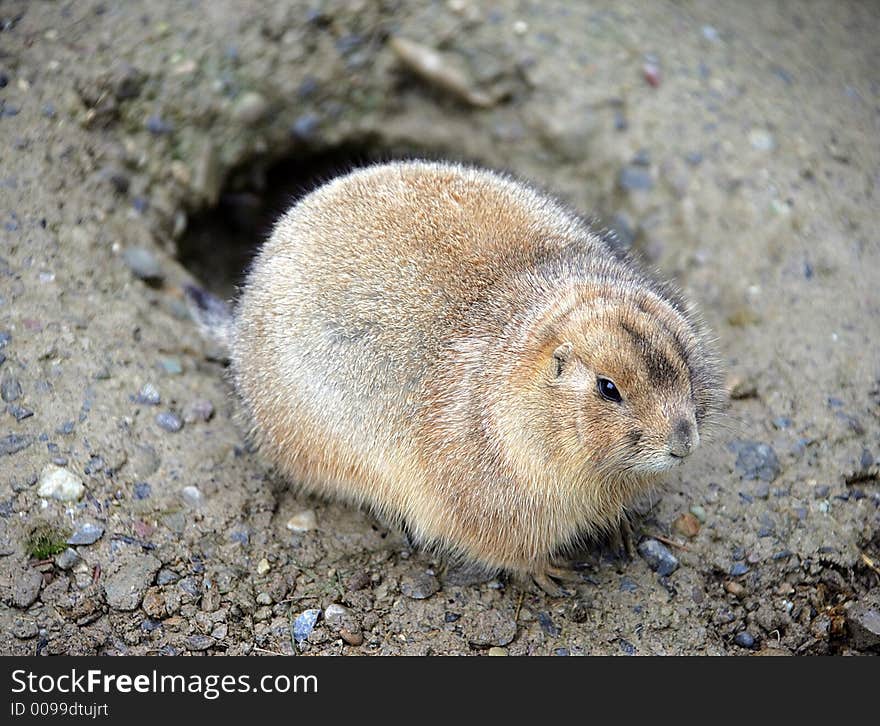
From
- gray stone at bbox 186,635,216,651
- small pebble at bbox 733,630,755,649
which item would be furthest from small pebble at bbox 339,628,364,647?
small pebble at bbox 733,630,755,649

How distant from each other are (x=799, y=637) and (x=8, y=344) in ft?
15.2

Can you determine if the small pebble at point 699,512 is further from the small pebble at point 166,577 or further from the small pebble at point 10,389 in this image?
the small pebble at point 10,389

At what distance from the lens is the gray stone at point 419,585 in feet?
16.5

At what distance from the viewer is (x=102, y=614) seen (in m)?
4.68

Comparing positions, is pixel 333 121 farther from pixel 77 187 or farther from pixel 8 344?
pixel 8 344

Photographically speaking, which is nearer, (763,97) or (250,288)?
(250,288)

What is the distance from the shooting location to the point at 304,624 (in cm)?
483

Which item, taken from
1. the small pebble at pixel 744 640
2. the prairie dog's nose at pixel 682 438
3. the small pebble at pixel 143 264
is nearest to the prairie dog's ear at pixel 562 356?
the prairie dog's nose at pixel 682 438

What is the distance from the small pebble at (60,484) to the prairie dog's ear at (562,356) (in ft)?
8.61

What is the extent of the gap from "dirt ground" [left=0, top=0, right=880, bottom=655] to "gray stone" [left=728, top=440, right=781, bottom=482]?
0.02 m

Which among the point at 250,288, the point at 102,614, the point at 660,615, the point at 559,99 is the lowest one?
the point at 102,614

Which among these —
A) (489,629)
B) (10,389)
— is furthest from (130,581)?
(489,629)

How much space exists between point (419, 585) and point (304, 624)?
65cm

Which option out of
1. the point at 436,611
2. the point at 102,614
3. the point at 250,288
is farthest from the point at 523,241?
the point at 102,614
